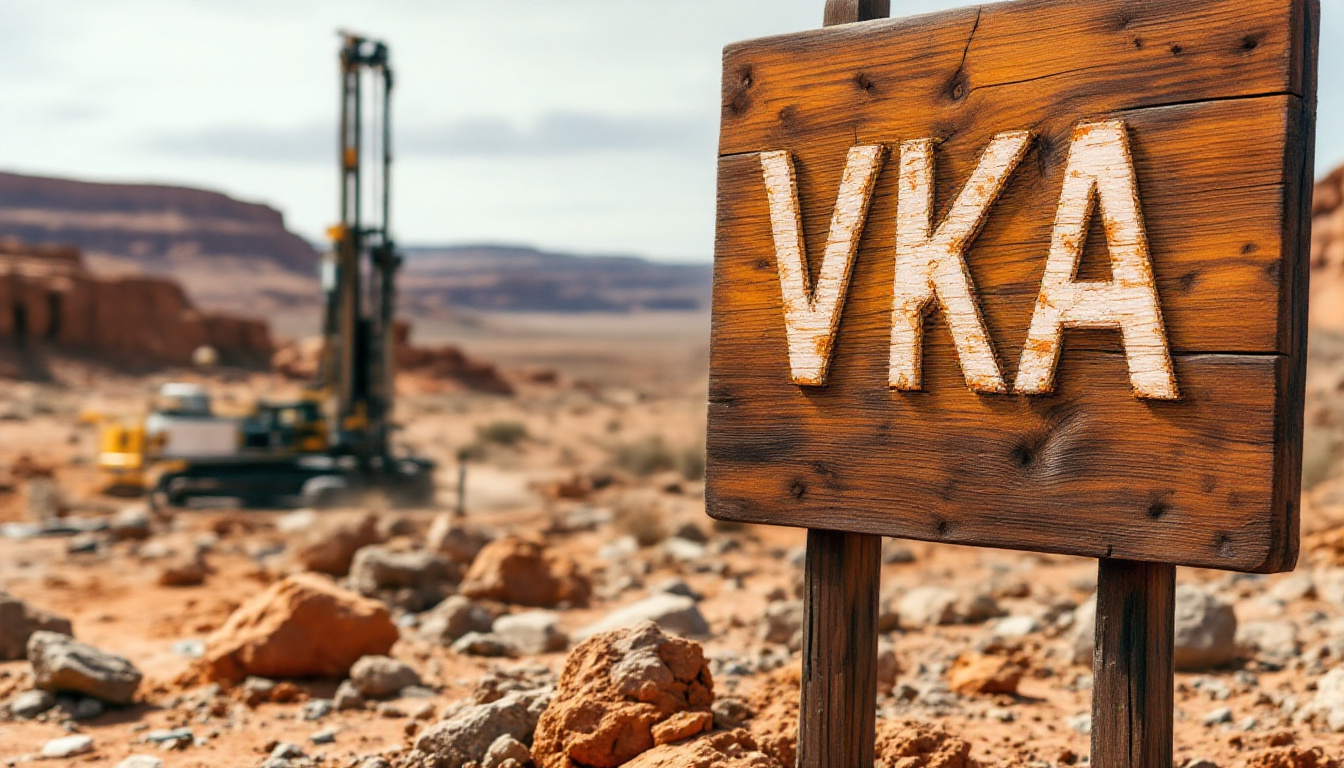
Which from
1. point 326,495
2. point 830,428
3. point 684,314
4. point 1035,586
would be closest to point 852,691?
point 830,428

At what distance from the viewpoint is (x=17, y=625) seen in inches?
262

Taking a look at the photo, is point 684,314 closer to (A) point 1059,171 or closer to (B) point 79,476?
(B) point 79,476

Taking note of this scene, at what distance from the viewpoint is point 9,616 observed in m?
6.65

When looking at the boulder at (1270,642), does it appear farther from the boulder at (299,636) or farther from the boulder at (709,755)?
the boulder at (299,636)

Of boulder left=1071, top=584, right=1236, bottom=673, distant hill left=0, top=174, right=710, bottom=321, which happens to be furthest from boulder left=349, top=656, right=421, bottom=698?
distant hill left=0, top=174, right=710, bottom=321

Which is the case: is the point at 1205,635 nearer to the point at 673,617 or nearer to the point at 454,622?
the point at 673,617

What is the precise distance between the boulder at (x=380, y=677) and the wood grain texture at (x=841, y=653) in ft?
9.78

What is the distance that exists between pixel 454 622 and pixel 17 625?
7.81 ft

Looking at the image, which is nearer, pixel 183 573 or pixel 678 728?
pixel 678 728

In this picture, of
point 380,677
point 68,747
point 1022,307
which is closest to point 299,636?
point 380,677

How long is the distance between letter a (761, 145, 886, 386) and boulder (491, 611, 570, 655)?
4.21m

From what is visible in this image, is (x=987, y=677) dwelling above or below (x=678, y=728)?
below

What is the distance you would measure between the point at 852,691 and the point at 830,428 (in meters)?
0.76

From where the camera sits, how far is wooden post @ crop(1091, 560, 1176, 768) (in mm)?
2891
